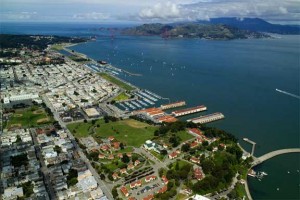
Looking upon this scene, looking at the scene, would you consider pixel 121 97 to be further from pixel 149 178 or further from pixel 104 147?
pixel 149 178

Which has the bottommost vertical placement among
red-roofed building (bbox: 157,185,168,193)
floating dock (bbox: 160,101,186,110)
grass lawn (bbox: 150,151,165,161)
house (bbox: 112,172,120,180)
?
red-roofed building (bbox: 157,185,168,193)

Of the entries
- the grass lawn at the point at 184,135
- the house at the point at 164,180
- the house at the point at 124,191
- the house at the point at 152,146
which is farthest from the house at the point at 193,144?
the house at the point at 124,191

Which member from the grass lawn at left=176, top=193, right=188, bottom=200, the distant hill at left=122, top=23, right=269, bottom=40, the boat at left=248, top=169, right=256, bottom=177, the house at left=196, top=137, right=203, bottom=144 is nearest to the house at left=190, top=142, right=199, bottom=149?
the house at left=196, top=137, right=203, bottom=144

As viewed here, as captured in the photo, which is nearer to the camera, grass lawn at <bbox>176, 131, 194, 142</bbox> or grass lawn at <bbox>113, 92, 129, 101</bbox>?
grass lawn at <bbox>176, 131, 194, 142</bbox>

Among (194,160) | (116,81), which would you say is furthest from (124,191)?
(116,81)

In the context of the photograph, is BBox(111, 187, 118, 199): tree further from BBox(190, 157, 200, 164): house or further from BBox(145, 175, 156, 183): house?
BBox(190, 157, 200, 164): house

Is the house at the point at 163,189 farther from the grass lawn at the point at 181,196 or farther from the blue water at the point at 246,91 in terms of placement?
the blue water at the point at 246,91

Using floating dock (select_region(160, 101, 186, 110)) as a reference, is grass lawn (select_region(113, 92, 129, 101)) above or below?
above
